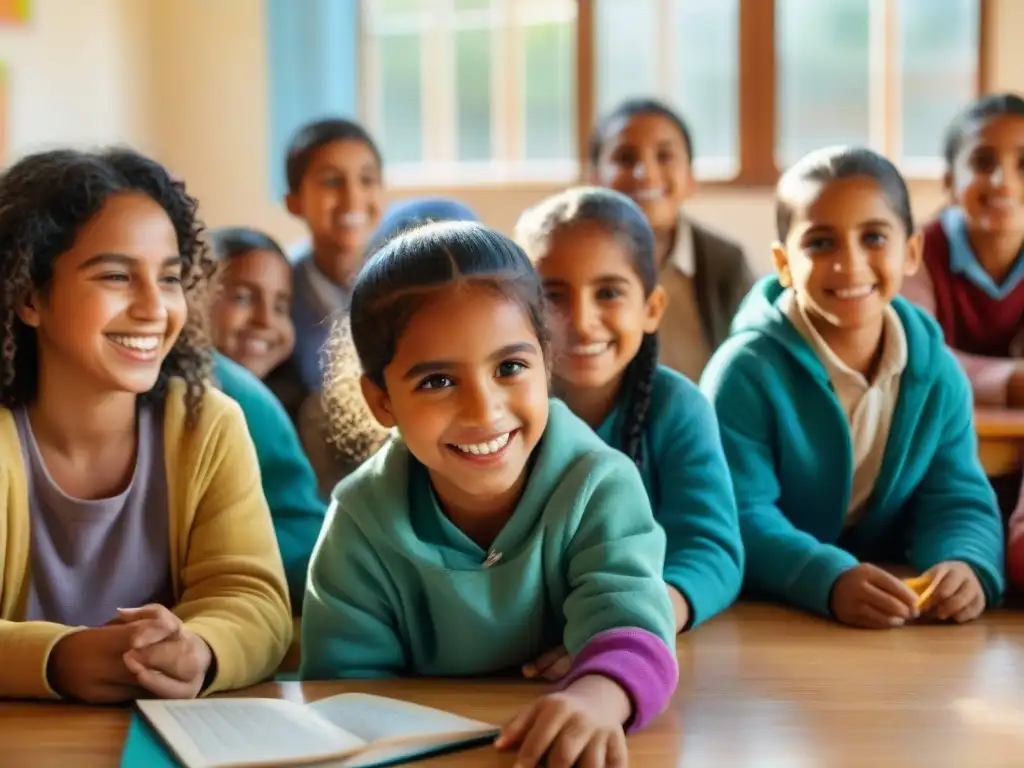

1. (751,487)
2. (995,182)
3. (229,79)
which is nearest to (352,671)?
(751,487)

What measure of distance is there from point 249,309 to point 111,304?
1034 mm

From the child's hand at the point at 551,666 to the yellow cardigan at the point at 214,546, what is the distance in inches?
11.0

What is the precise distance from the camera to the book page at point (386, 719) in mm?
1037

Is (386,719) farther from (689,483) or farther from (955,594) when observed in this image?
(955,594)

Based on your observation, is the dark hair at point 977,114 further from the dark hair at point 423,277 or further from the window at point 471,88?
the window at point 471,88

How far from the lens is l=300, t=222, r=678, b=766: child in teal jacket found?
1.20 meters

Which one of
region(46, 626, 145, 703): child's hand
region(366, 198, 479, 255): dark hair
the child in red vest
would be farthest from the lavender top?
the child in red vest

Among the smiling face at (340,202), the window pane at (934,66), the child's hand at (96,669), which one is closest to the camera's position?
the child's hand at (96,669)

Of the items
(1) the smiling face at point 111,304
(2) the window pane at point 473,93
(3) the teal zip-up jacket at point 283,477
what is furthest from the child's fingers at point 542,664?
(2) the window pane at point 473,93

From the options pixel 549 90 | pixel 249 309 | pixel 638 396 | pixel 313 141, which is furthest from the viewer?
pixel 549 90

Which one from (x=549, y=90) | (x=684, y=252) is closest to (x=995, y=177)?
(x=684, y=252)

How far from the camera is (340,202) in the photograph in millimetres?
2844

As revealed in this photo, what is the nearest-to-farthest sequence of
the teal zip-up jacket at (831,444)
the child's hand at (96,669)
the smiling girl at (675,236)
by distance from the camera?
the child's hand at (96,669) → the teal zip-up jacket at (831,444) → the smiling girl at (675,236)

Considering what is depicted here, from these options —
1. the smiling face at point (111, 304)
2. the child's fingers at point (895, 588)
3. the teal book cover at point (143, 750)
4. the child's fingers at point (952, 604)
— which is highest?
the smiling face at point (111, 304)
